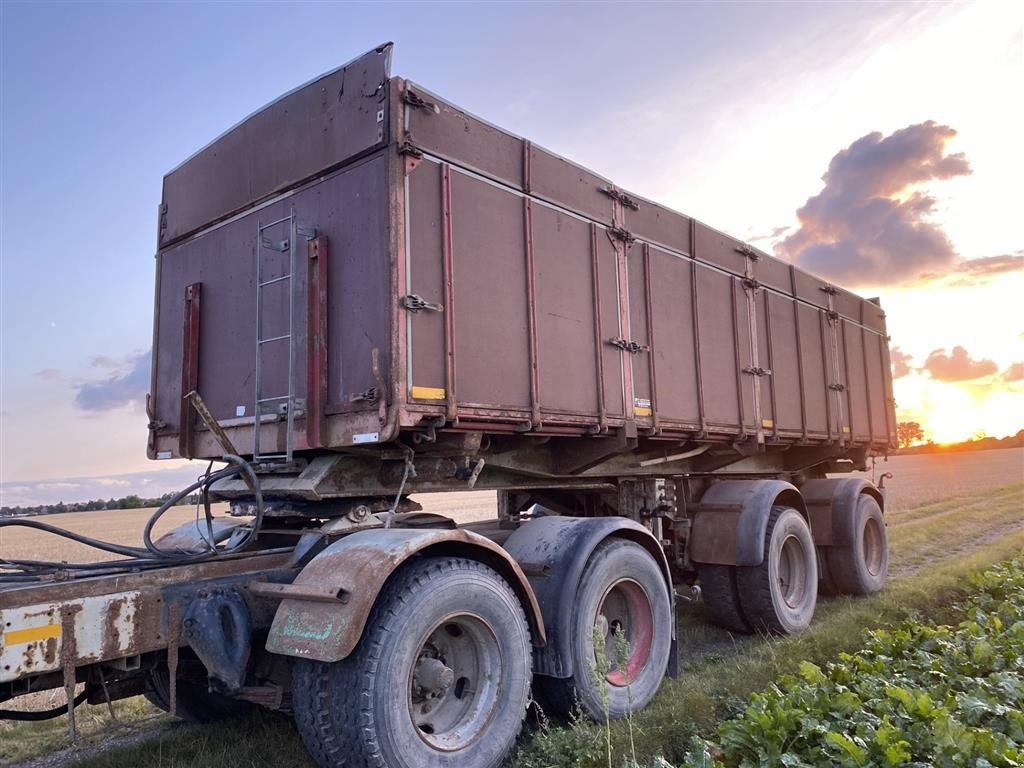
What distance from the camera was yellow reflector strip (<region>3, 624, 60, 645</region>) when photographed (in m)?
2.96

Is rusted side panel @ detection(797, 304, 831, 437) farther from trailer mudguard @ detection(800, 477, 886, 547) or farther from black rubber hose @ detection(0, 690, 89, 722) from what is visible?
black rubber hose @ detection(0, 690, 89, 722)

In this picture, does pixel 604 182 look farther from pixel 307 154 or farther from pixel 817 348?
pixel 817 348

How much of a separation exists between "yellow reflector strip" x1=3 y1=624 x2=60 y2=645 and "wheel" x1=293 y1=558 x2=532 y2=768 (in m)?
1.06

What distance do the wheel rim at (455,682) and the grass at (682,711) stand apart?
35cm

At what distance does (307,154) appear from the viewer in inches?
192

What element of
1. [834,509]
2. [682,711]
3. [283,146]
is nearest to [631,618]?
[682,711]

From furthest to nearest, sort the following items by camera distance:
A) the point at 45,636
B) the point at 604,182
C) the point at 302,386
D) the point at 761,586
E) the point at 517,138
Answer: the point at 761,586 < the point at 604,182 < the point at 517,138 < the point at 302,386 < the point at 45,636

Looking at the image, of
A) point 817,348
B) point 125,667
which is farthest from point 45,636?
point 817,348

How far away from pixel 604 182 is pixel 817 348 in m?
4.86

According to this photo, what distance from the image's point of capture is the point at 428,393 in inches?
170

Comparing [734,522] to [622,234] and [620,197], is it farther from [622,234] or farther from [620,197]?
[620,197]

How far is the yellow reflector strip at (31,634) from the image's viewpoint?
2957mm

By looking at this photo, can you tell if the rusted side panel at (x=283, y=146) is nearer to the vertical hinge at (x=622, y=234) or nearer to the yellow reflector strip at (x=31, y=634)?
the vertical hinge at (x=622, y=234)

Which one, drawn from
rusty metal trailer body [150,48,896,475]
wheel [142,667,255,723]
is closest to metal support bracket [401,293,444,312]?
rusty metal trailer body [150,48,896,475]
